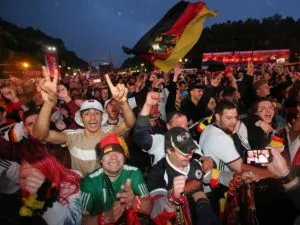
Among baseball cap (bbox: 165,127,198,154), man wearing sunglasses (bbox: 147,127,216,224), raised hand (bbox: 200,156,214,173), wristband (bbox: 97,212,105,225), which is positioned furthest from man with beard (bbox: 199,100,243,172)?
wristband (bbox: 97,212,105,225)

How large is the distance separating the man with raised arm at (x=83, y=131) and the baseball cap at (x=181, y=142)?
0.97 meters

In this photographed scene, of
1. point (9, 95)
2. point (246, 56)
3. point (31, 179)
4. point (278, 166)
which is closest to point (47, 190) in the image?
point (31, 179)

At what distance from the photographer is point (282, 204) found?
12.3 feet

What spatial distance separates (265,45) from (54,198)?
264 ft

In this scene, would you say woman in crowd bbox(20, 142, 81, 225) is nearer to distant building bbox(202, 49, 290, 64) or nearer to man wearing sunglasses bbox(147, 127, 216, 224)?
man wearing sunglasses bbox(147, 127, 216, 224)

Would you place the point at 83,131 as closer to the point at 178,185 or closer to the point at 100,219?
the point at 100,219

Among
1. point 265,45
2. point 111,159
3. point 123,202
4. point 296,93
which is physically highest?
point 265,45

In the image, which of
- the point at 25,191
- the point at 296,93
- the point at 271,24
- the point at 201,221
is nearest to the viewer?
the point at 25,191

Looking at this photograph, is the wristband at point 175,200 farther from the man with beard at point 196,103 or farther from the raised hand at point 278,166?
the man with beard at point 196,103

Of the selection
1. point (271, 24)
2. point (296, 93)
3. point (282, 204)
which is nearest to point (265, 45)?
point (271, 24)

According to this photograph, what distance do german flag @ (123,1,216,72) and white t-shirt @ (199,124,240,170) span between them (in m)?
3.24

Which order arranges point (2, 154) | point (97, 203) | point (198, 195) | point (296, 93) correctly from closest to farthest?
point (198, 195), point (97, 203), point (2, 154), point (296, 93)

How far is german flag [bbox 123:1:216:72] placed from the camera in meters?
7.12

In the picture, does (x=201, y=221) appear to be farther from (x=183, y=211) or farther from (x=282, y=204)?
(x=282, y=204)
